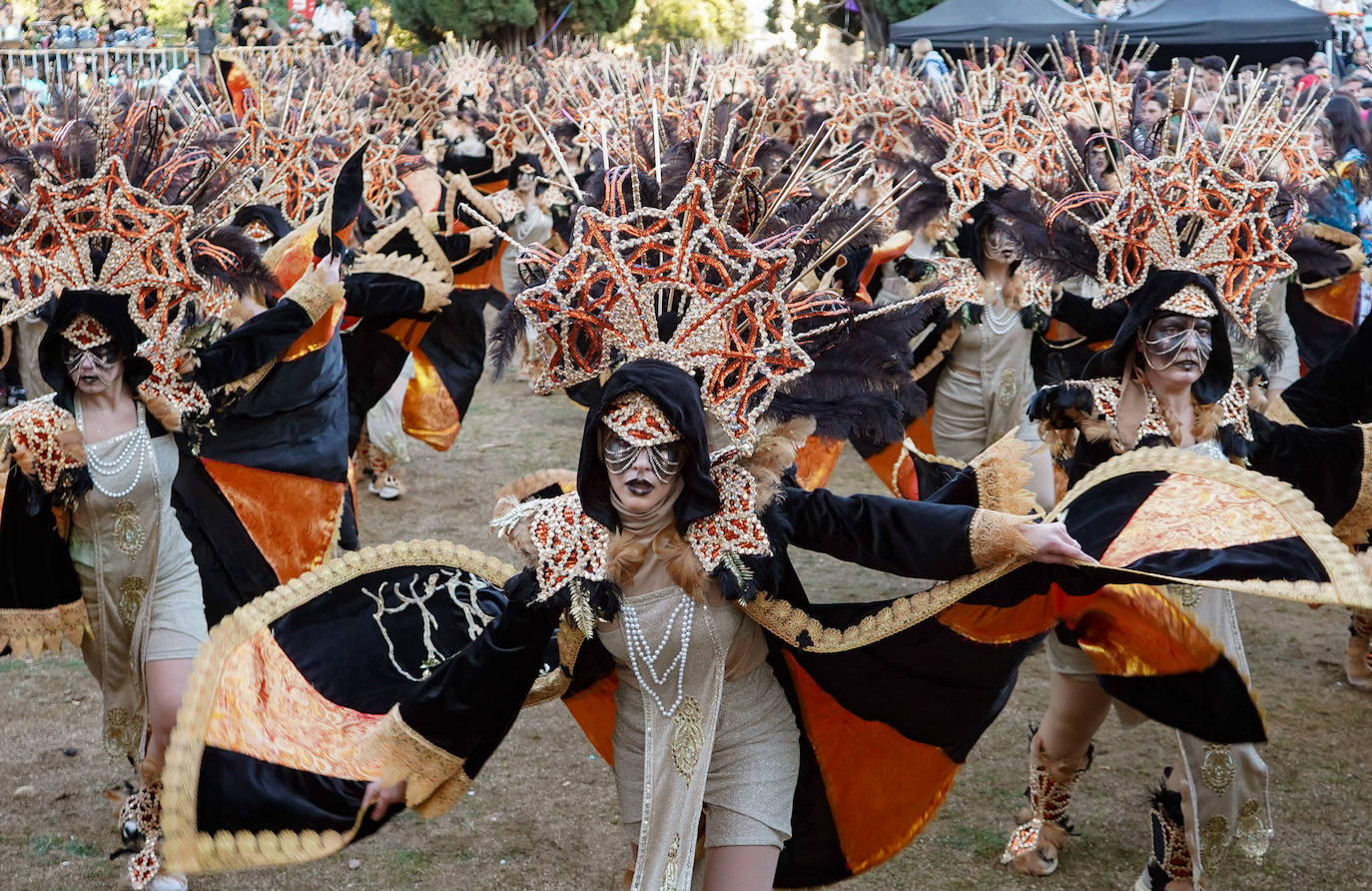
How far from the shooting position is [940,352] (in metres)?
6.68

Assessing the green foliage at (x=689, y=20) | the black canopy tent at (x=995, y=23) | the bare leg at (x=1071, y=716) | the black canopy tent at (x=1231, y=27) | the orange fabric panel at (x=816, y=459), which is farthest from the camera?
the green foliage at (x=689, y=20)

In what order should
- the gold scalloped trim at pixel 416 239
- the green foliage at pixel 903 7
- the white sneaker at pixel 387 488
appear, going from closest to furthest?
1. the gold scalloped trim at pixel 416 239
2. the white sneaker at pixel 387 488
3. the green foliage at pixel 903 7

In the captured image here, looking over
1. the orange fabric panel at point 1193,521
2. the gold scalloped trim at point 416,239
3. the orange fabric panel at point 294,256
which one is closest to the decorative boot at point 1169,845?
the orange fabric panel at point 1193,521

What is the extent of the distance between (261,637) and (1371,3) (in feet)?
52.5

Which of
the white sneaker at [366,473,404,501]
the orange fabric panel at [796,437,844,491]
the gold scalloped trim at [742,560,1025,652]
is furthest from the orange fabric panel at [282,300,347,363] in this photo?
the white sneaker at [366,473,404,501]

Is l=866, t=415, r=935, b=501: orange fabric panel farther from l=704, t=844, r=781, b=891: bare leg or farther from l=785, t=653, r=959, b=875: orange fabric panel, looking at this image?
l=704, t=844, r=781, b=891: bare leg

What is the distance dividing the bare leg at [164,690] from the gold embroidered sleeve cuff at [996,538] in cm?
252

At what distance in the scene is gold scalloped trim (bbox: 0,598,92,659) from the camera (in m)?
4.55

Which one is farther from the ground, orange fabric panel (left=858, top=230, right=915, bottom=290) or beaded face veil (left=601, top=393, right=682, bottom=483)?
beaded face veil (left=601, top=393, right=682, bottom=483)

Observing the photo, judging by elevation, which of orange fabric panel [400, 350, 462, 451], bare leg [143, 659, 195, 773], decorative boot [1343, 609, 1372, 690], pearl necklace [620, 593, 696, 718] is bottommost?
decorative boot [1343, 609, 1372, 690]

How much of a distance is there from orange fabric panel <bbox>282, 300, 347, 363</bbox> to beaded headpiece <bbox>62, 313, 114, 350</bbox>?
878 mm

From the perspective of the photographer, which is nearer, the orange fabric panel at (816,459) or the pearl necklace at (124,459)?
the pearl necklace at (124,459)

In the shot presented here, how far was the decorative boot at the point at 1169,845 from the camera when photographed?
4367 millimetres

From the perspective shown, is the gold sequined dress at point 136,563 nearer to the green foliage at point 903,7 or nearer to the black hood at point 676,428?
the black hood at point 676,428
